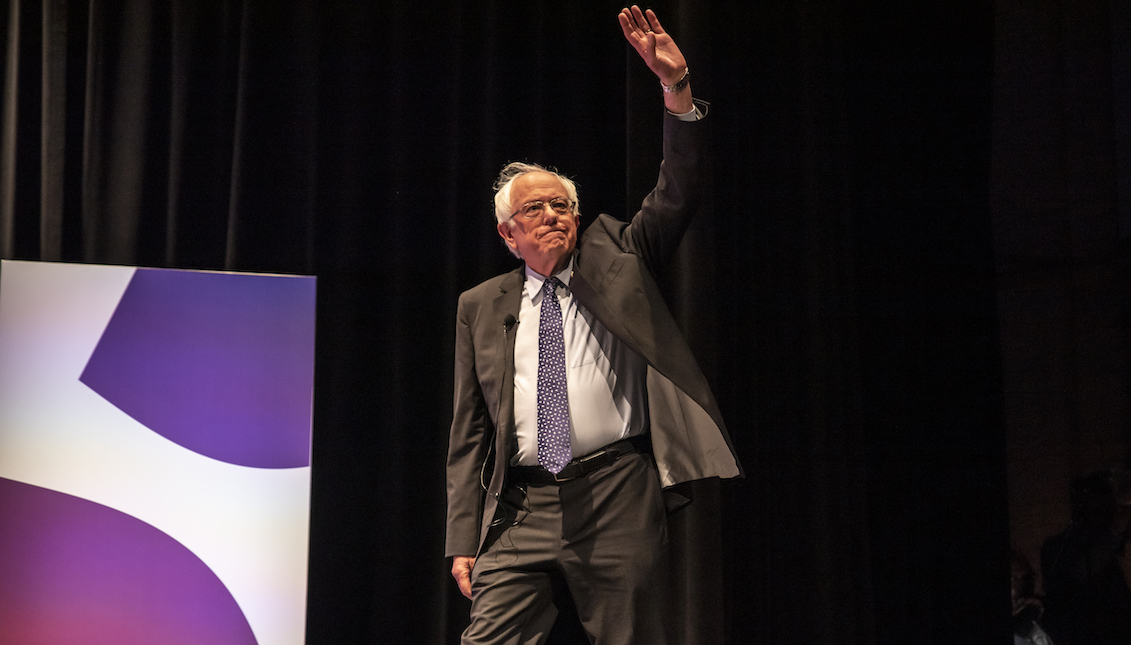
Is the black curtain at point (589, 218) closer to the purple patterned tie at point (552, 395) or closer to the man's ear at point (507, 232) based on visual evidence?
the man's ear at point (507, 232)

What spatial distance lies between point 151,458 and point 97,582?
0.35 metres

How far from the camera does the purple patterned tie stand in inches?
80.3

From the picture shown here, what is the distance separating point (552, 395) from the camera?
6.79 feet

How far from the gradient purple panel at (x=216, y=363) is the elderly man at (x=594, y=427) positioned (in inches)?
26.2

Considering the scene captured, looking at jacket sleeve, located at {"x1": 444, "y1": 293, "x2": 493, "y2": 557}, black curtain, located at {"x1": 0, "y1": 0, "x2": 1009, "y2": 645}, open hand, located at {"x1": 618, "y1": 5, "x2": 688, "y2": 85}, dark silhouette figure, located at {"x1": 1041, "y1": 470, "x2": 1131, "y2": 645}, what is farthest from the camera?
black curtain, located at {"x1": 0, "y1": 0, "x2": 1009, "y2": 645}

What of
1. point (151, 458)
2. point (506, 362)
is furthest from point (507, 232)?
point (151, 458)

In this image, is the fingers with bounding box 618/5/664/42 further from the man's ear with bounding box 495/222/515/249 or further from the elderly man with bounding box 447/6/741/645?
the man's ear with bounding box 495/222/515/249

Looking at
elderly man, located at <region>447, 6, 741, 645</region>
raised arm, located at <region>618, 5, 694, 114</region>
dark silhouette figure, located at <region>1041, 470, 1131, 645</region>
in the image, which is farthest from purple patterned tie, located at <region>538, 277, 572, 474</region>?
dark silhouette figure, located at <region>1041, 470, 1131, 645</region>

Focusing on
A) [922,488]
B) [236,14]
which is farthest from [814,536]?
[236,14]

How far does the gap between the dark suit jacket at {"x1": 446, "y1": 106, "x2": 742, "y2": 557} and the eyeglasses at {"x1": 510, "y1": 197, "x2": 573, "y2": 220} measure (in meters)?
0.09

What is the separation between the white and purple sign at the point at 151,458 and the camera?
2.37 m

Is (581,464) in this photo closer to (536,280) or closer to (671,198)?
(536,280)

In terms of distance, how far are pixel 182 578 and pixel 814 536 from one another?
193 centimetres

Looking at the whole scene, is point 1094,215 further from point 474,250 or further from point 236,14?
point 236,14
